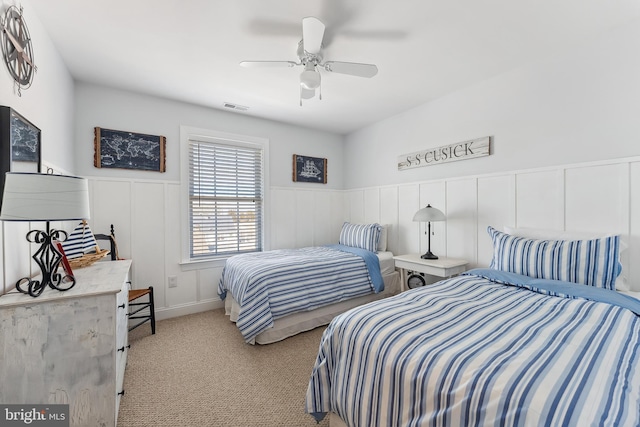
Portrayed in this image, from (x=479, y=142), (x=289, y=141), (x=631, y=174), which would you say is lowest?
(x=631, y=174)

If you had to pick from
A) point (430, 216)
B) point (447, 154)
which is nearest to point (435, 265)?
point (430, 216)

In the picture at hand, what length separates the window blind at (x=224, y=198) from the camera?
3.28 meters

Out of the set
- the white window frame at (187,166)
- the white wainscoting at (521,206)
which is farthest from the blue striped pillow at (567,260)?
the white window frame at (187,166)

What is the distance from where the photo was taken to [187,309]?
10.3ft

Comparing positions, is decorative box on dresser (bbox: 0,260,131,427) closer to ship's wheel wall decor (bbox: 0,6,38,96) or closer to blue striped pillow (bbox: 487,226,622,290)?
ship's wheel wall decor (bbox: 0,6,38,96)

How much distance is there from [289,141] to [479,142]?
2.47 meters

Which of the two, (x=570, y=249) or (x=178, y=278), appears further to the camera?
(x=178, y=278)

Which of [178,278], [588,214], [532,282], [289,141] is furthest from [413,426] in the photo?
[289,141]

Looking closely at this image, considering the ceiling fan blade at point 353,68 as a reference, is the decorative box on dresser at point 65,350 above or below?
below

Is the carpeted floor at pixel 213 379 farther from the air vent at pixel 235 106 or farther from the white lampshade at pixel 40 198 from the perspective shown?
the air vent at pixel 235 106

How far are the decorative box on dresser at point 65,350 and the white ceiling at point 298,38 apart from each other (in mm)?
1705

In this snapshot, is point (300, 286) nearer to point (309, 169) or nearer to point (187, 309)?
point (187, 309)

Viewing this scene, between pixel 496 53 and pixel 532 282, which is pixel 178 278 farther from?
pixel 496 53

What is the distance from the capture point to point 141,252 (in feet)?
9.50
